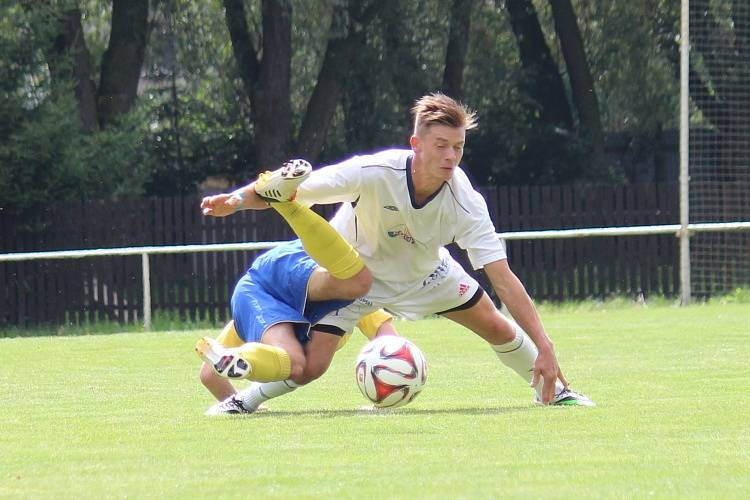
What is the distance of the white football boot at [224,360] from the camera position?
694 centimetres

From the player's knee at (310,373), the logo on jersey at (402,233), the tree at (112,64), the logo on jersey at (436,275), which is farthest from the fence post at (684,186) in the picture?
the player's knee at (310,373)

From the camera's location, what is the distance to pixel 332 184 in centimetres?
728

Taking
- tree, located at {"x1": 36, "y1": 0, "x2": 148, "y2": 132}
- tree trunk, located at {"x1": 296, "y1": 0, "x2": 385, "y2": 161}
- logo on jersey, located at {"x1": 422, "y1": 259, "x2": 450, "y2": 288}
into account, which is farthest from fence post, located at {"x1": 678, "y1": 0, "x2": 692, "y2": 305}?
logo on jersey, located at {"x1": 422, "y1": 259, "x2": 450, "y2": 288}

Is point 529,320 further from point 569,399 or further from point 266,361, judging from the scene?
point 266,361

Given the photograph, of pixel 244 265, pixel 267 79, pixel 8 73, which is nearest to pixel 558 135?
pixel 267 79

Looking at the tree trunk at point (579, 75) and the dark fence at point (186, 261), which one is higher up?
the tree trunk at point (579, 75)

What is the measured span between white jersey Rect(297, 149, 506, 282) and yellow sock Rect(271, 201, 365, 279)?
9cm

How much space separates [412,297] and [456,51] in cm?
1797

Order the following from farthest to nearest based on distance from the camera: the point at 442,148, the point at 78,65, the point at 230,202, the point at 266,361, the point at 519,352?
the point at 78,65 < the point at 519,352 < the point at 442,148 < the point at 266,361 < the point at 230,202

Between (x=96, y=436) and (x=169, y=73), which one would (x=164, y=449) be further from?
(x=169, y=73)

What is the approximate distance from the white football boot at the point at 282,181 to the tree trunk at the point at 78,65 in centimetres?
1361

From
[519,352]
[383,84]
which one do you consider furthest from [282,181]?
[383,84]

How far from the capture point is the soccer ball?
733 cm

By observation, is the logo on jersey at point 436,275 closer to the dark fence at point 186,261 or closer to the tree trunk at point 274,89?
the dark fence at point 186,261
